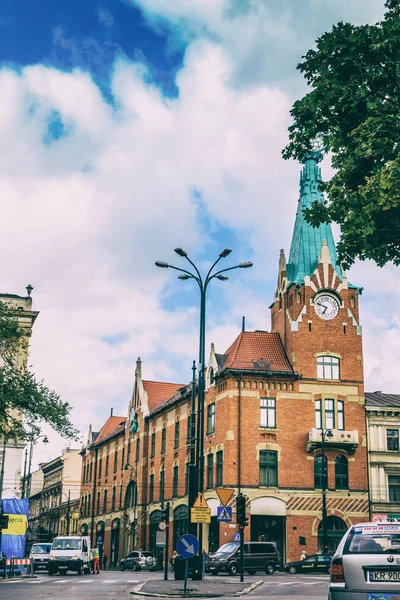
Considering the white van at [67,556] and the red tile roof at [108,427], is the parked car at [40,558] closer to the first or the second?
the white van at [67,556]

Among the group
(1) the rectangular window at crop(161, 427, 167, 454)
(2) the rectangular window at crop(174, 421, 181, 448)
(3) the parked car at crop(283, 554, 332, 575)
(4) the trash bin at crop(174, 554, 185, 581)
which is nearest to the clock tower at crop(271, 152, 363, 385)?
(2) the rectangular window at crop(174, 421, 181, 448)

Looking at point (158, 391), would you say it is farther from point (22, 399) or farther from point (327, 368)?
point (22, 399)

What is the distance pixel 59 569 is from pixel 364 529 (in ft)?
102

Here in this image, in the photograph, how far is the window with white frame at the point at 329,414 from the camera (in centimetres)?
5034

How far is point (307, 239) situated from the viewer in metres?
55.2

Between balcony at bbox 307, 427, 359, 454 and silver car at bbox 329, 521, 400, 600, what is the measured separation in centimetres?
3889

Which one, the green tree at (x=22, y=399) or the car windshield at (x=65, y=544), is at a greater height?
the green tree at (x=22, y=399)

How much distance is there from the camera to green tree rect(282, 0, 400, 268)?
53.3ft

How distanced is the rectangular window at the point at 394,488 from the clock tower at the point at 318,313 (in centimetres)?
667

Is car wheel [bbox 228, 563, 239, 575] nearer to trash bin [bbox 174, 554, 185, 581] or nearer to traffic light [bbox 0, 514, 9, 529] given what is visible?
trash bin [bbox 174, 554, 185, 581]

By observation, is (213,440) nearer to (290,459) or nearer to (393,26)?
(290,459)

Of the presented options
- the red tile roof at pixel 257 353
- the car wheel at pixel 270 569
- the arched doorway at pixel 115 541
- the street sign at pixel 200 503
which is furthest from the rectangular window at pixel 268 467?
the street sign at pixel 200 503

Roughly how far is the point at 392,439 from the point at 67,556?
2377 centimetres

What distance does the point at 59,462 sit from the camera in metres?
103
